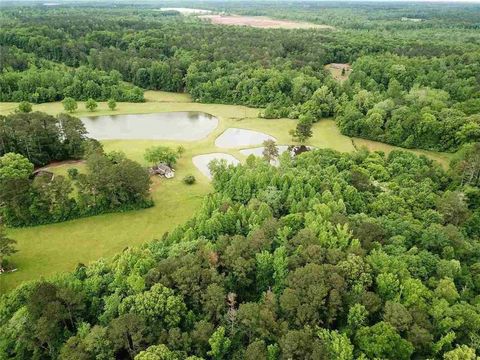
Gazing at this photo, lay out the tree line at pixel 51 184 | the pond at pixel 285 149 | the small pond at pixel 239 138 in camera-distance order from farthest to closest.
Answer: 1. the small pond at pixel 239 138
2. the pond at pixel 285 149
3. the tree line at pixel 51 184

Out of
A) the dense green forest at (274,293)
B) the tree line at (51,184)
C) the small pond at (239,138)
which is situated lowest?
the small pond at (239,138)

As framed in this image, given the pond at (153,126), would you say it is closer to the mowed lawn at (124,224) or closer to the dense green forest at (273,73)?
the mowed lawn at (124,224)

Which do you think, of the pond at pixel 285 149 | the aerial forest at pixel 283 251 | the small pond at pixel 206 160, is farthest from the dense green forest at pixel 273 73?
the small pond at pixel 206 160

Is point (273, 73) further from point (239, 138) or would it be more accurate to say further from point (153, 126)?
point (153, 126)

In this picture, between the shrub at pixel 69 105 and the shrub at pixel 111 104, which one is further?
the shrub at pixel 111 104

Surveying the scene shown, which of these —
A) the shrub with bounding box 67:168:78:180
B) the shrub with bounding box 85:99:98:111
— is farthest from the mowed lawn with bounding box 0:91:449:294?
the shrub with bounding box 85:99:98:111

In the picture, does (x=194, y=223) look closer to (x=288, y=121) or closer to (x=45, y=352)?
(x=45, y=352)
